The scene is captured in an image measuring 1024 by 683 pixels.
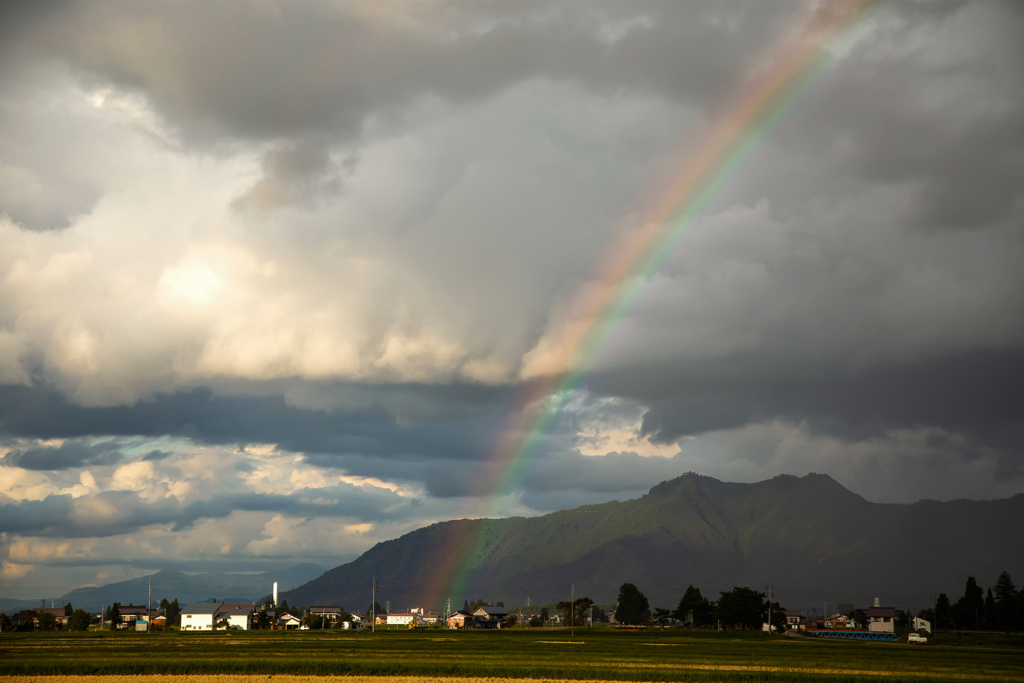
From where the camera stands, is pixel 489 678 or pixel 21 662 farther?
pixel 21 662

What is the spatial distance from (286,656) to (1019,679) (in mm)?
61265

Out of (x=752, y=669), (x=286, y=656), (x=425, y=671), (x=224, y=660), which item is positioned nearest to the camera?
(x=425, y=671)

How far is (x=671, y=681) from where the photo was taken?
58.3m

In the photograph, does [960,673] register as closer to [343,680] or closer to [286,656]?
[343,680]

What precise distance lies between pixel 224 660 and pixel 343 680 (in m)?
20.0

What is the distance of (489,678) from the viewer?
5844cm

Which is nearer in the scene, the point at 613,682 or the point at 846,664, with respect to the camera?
the point at 613,682

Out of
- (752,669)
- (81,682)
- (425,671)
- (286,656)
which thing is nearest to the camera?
(81,682)

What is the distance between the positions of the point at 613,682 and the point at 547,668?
8.85 m

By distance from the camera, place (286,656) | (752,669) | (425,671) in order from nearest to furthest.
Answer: (425,671) < (752,669) < (286,656)

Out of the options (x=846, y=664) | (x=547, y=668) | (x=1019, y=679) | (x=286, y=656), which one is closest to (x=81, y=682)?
(x=286, y=656)

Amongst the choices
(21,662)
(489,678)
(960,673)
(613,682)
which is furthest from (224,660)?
(960,673)

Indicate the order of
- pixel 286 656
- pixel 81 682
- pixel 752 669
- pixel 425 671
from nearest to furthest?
pixel 81 682, pixel 425 671, pixel 752 669, pixel 286 656

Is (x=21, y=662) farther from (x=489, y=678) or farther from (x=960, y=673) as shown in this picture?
(x=960, y=673)
